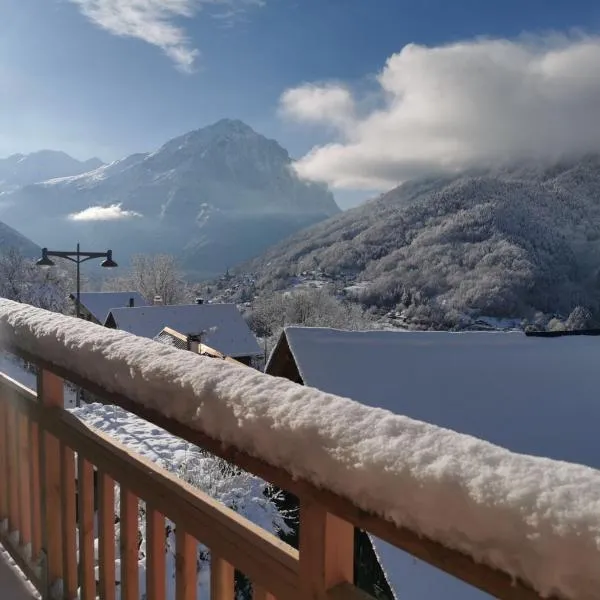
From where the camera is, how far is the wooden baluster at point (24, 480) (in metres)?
1.79

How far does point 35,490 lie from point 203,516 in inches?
38.2

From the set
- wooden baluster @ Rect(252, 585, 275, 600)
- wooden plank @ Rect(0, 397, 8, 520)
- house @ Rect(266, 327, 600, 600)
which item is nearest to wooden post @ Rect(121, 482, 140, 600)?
wooden baluster @ Rect(252, 585, 275, 600)

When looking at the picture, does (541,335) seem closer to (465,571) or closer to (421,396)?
(421,396)

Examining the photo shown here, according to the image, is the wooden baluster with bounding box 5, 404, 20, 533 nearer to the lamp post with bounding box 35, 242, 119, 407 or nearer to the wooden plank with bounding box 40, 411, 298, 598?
the wooden plank with bounding box 40, 411, 298, 598

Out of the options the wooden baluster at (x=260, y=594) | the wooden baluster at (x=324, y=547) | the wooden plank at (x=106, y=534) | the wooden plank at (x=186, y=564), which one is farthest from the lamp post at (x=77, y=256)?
the wooden baluster at (x=324, y=547)

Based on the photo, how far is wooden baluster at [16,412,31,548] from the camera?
1789 mm

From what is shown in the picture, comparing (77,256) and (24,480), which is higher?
(77,256)

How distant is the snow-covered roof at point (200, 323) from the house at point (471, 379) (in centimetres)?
1435

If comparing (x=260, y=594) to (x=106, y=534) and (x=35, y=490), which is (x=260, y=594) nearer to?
(x=106, y=534)

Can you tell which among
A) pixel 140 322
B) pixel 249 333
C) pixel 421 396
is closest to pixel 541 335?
pixel 421 396

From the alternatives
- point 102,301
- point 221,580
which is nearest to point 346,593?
point 221,580

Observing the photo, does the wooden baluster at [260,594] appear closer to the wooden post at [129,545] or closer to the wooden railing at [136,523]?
the wooden railing at [136,523]

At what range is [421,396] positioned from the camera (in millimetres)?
6859

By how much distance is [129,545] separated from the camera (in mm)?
1293
